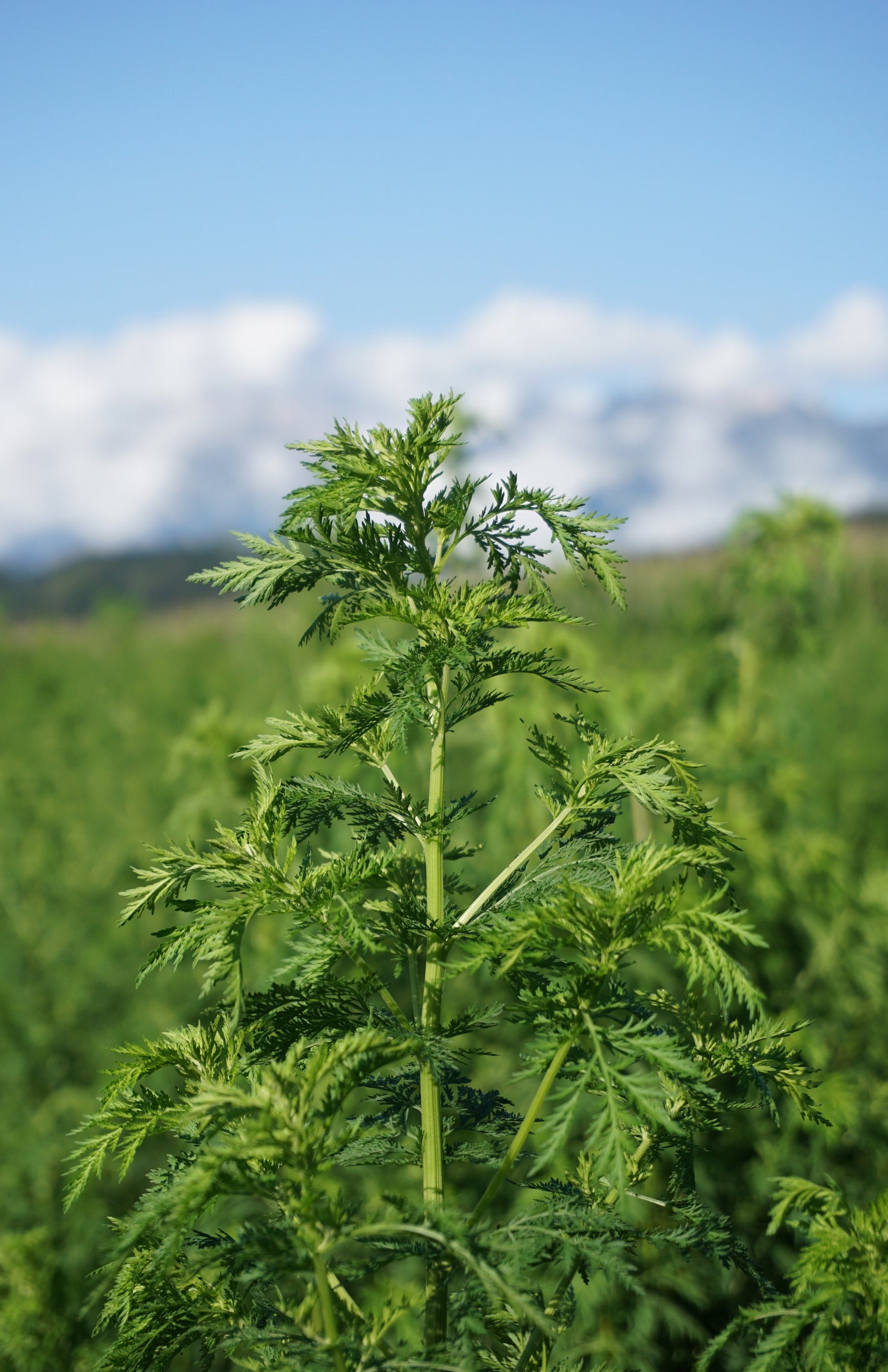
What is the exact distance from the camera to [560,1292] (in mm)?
1521

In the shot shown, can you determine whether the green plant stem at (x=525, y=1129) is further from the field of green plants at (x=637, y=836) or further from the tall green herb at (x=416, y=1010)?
the field of green plants at (x=637, y=836)

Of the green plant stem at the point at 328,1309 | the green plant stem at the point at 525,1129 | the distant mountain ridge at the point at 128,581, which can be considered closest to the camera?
the green plant stem at the point at 328,1309

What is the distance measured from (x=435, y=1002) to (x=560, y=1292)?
49 centimetres

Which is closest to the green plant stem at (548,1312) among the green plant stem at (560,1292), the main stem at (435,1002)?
the green plant stem at (560,1292)

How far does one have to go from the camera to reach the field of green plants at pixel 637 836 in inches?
164

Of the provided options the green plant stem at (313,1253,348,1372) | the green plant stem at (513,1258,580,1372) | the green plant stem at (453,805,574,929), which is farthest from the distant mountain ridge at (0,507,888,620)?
the green plant stem at (513,1258,580,1372)

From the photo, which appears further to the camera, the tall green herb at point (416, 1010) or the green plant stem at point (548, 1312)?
the green plant stem at point (548, 1312)

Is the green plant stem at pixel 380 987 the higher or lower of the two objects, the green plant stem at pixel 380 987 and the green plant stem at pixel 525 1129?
Result: the higher

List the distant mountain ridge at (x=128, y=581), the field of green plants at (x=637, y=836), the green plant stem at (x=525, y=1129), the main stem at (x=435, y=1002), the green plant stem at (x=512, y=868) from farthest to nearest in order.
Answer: the distant mountain ridge at (x=128, y=581) < the field of green plants at (x=637, y=836) < the green plant stem at (x=512, y=868) < the main stem at (x=435, y=1002) < the green plant stem at (x=525, y=1129)

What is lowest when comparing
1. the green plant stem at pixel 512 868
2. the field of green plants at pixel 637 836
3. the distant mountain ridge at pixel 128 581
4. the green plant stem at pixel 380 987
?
the field of green plants at pixel 637 836

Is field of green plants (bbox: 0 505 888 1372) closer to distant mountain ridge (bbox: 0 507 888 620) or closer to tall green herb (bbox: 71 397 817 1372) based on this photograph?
tall green herb (bbox: 71 397 817 1372)

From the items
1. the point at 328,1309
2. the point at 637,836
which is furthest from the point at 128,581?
the point at 328,1309

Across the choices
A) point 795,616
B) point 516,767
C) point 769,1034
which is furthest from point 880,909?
point 769,1034

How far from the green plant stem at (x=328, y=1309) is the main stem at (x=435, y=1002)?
0.52 feet
